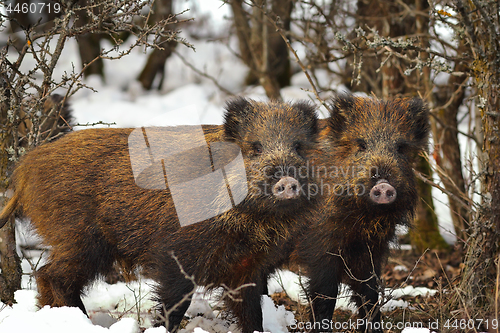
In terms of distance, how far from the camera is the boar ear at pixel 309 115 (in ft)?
13.5

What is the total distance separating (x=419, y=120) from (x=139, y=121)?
845cm

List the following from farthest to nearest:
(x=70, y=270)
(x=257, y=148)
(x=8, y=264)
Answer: (x=8, y=264), (x=70, y=270), (x=257, y=148)

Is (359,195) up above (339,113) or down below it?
below

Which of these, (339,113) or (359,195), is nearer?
(359,195)

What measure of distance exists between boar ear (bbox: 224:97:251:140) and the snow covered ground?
0.58 metres

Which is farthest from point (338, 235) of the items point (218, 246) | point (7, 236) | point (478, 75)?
point (7, 236)

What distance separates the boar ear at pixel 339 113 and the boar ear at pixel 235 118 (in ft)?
2.96

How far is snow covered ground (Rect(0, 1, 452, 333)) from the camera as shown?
347cm

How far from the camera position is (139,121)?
12.0 m

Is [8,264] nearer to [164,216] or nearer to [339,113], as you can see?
[164,216]

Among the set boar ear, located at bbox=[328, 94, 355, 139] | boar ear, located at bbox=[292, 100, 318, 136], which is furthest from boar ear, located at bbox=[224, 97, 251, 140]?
boar ear, located at bbox=[328, 94, 355, 139]

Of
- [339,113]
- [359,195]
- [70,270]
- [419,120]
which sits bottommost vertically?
[70,270]

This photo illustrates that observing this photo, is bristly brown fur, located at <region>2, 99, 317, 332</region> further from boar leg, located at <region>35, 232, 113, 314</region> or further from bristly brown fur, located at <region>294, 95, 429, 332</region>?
bristly brown fur, located at <region>294, 95, 429, 332</region>

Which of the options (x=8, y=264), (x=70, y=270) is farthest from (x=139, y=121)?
(x=70, y=270)
